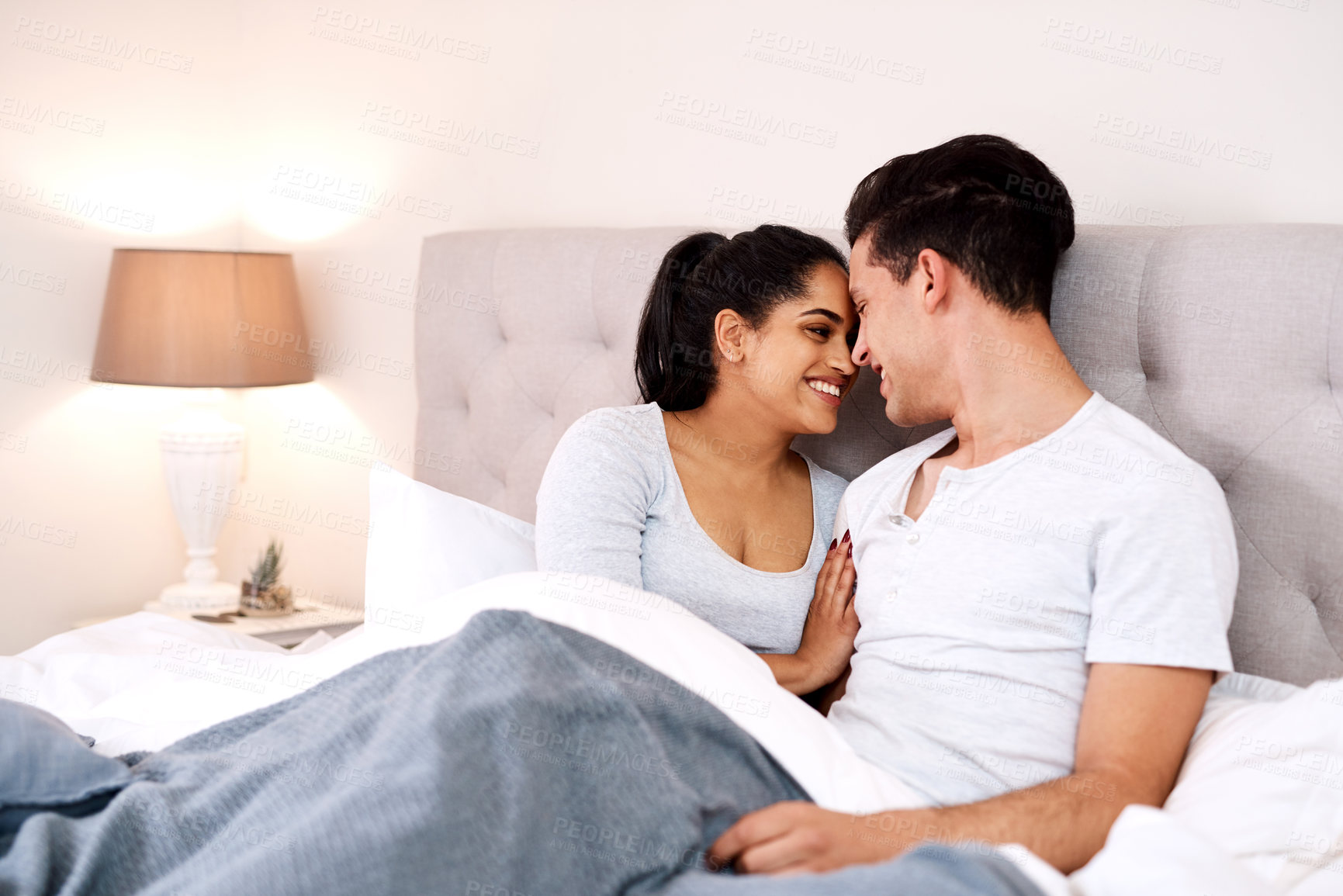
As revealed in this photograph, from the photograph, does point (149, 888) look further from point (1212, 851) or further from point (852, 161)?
point (852, 161)

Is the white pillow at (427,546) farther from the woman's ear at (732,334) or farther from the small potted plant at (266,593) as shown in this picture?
the small potted plant at (266,593)

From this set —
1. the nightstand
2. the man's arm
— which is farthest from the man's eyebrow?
the nightstand

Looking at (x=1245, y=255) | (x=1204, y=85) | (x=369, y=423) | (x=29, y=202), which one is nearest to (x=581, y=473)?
(x=1245, y=255)

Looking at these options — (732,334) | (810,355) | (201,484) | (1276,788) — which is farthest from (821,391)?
(201,484)

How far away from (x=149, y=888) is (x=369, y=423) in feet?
5.59

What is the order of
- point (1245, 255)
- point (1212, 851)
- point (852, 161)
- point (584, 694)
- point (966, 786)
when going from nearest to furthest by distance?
point (1212, 851) < point (584, 694) < point (966, 786) < point (1245, 255) < point (852, 161)

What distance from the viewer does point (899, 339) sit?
1.31 metres

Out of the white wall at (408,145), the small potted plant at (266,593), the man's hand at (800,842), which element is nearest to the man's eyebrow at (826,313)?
the white wall at (408,145)

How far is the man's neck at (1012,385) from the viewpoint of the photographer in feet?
3.99

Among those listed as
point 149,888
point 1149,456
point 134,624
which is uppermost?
point 1149,456

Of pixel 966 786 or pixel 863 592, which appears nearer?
pixel 966 786

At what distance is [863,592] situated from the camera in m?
1.32

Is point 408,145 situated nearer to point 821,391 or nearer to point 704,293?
point 704,293

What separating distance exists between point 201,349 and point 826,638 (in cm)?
154
